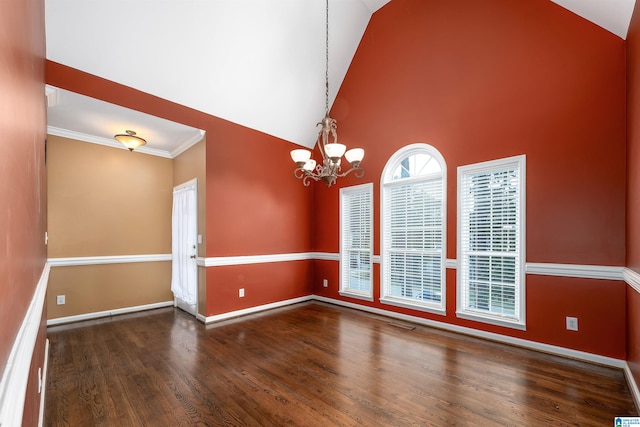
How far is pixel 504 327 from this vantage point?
3340 millimetres

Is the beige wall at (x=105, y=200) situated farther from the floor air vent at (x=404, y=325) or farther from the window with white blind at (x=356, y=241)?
the floor air vent at (x=404, y=325)

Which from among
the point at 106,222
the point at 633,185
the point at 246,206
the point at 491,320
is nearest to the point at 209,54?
the point at 246,206

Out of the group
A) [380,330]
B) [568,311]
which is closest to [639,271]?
[568,311]

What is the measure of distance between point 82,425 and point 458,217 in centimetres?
403

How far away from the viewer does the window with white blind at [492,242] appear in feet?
10.7

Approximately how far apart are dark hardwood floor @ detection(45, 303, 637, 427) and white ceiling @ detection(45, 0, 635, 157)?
108 inches

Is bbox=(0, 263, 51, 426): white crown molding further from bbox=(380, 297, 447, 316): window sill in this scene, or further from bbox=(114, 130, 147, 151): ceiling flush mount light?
bbox=(380, 297, 447, 316): window sill

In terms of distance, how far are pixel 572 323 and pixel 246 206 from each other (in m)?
4.26

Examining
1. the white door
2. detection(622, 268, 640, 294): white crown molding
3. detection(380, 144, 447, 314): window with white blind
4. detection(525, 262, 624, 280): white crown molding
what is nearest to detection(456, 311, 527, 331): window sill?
detection(380, 144, 447, 314): window with white blind

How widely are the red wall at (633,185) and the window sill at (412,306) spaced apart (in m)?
→ 1.71

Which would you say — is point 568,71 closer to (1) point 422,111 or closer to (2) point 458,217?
(1) point 422,111

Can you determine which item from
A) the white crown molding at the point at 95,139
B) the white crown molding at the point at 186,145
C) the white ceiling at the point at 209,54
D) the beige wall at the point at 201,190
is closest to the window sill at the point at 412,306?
the beige wall at the point at 201,190

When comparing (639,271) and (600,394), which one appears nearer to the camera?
(639,271)

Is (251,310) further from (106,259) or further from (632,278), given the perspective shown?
(632,278)
